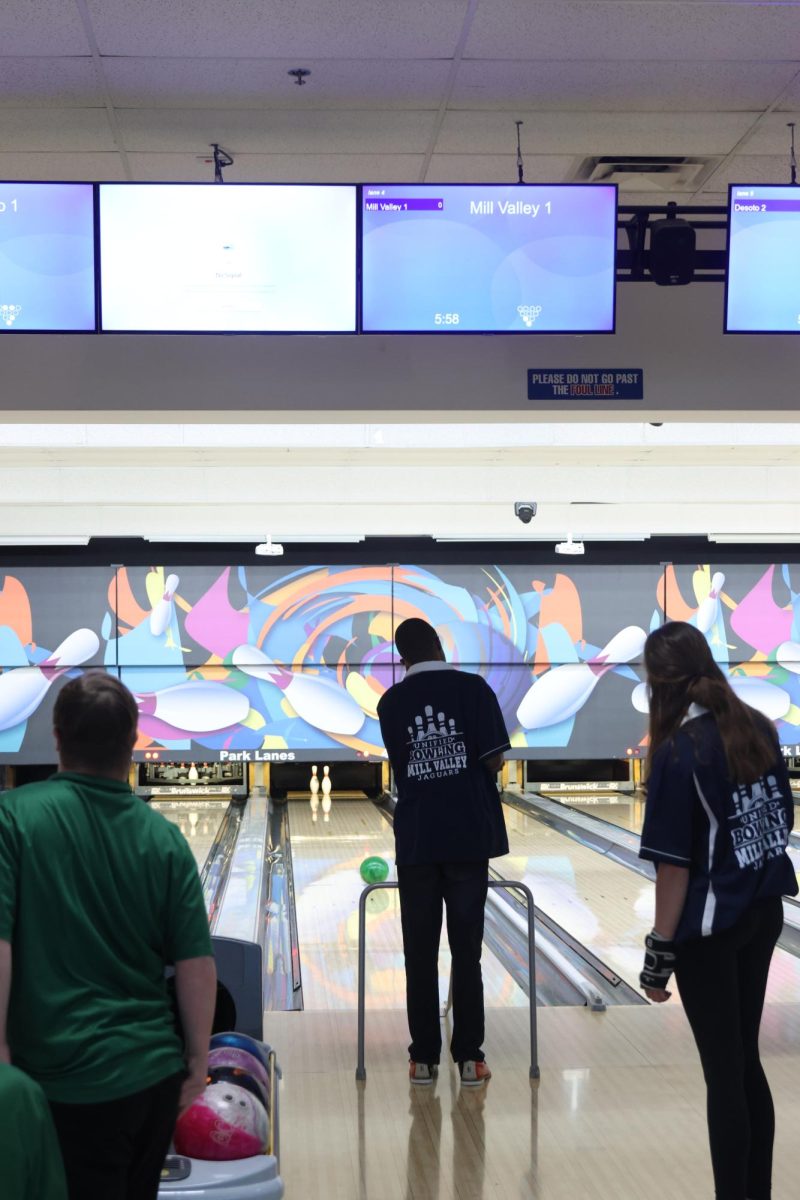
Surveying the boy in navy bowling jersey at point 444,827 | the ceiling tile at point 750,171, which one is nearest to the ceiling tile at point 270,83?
the ceiling tile at point 750,171

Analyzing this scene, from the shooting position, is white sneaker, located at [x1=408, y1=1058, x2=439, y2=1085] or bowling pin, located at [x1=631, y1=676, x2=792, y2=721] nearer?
white sneaker, located at [x1=408, y1=1058, x2=439, y2=1085]

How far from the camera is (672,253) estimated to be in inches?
173

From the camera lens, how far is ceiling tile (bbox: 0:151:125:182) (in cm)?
444

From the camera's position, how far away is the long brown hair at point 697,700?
7.72 feet

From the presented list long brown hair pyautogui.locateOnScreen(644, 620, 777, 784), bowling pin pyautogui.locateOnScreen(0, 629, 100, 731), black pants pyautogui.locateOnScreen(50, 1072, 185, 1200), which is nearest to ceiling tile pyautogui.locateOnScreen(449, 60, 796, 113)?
long brown hair pyautogui.locateOnScreen(644, 620, 777, 784)

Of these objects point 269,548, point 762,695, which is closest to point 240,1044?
point 269,548

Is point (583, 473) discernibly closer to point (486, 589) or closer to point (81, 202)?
point (486, 589)

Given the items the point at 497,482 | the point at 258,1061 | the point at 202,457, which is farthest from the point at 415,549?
A: the point at 258,1061

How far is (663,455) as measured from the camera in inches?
346

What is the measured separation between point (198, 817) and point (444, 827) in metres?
6.77

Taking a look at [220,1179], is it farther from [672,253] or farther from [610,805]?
[610,805]

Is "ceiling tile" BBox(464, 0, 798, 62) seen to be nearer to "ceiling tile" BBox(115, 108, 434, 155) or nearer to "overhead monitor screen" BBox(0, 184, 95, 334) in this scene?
"ceiling tile" BBox(115, 108, 434, 155)

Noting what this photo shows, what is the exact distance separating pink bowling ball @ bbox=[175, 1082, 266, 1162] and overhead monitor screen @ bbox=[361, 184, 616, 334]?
256cm

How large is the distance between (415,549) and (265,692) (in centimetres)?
177
